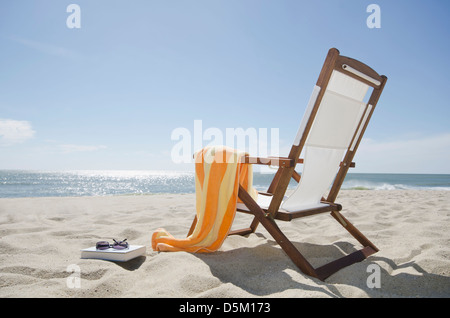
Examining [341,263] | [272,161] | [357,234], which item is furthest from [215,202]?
[357,234]

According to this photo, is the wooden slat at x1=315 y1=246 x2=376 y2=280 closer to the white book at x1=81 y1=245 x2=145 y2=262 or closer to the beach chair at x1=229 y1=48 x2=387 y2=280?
the beach chair at x1=229 y1=48 x2=387 y2=280

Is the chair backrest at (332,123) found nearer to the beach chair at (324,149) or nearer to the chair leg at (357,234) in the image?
the beach chair at (324,149)

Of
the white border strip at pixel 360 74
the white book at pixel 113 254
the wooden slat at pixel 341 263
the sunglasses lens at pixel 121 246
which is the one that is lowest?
the wooden slat at pixel 341 263

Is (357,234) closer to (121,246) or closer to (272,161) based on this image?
(272,161)

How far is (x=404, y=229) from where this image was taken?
3.16m

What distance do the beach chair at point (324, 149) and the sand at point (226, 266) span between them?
22 cm

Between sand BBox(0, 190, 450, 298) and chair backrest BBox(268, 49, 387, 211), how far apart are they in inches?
20.9

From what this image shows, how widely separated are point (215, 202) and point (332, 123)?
1.03 m

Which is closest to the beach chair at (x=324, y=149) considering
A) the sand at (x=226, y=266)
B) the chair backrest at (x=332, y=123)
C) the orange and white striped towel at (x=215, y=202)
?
the chair backrest at (x=332, y=123)

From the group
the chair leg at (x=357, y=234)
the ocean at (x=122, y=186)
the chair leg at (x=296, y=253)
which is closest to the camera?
the chair leg at (x=296, y=253)

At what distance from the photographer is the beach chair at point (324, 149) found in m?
1.90

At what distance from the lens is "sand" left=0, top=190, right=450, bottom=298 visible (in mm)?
1607

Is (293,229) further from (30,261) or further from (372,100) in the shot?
(30,261)

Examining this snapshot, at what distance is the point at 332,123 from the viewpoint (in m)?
2.12
